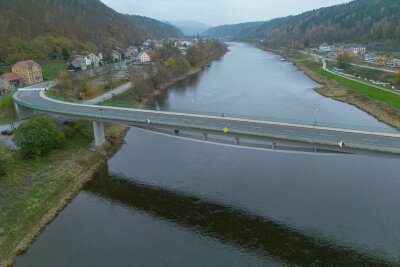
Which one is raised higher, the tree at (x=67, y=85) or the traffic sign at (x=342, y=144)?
the traffic sign at (x=342, y=144)

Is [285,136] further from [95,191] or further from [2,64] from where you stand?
[2,64]

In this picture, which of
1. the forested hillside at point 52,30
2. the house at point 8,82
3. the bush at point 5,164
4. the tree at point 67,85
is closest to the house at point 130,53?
the forested hillside at point 52,30

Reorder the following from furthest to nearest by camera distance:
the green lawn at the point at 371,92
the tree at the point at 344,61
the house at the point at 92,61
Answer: the tree at the point at 344,61
the house at the point at 92,61
the green lawn at the point at 371,92

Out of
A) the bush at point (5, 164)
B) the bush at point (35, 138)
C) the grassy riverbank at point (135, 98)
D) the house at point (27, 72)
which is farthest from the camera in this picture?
the house at point (27, 72)

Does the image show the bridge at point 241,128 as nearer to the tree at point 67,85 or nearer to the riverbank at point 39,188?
the riverbank at point 39,188

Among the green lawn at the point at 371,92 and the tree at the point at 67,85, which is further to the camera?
the green lawn at the point at 371,92

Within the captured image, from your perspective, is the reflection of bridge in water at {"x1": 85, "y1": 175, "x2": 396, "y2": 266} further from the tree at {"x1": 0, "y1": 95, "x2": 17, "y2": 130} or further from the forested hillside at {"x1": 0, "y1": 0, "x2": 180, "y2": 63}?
the forested hillside at {"x1": 0, "y1": 0, "x2": 180, "y2": 63}

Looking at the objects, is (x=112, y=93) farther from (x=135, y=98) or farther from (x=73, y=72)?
(x=73, y=72)


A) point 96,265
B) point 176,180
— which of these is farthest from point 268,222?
point 96,265

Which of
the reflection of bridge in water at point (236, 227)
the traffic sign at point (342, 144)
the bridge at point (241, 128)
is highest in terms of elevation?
the traffic sign at point (342, 144)
